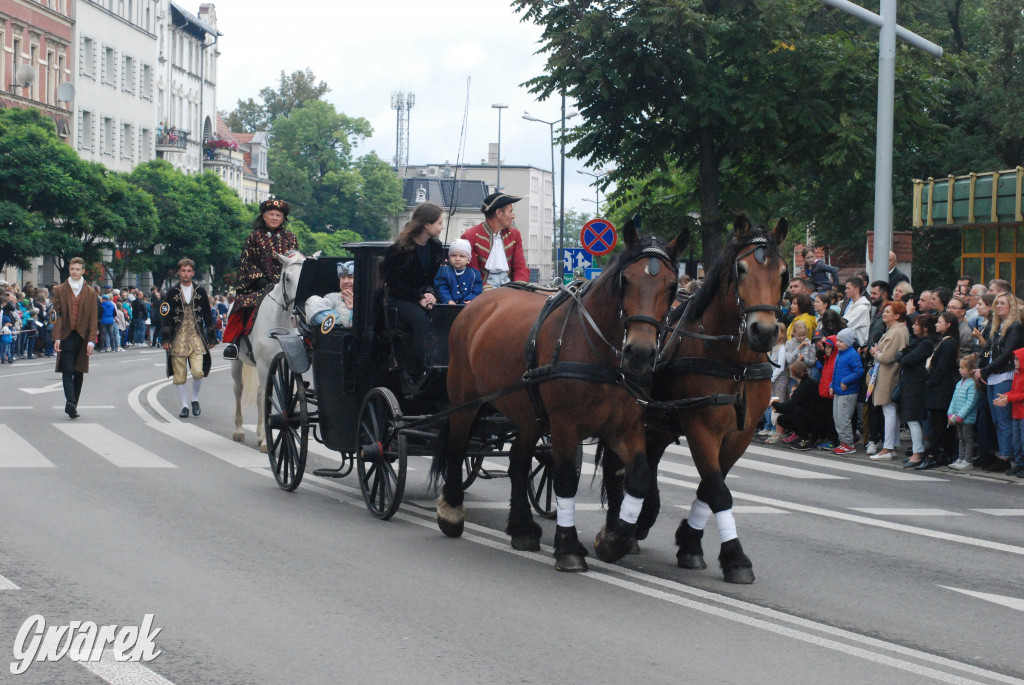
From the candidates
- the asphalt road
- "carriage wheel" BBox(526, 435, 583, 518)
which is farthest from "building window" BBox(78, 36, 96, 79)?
"carriage wheel" BBox(526, 435, 583, 518)

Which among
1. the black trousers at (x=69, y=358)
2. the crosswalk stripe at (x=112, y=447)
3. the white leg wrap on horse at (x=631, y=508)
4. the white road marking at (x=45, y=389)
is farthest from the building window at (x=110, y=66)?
the white leg wrap on horse at (x=631, y=508)

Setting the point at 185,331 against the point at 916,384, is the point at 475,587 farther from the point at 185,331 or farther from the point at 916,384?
the point at 185,331

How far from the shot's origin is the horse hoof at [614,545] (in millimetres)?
7848

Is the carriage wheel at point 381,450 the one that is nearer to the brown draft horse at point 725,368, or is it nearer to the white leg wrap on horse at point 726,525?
the brown draft horse at point 725,368

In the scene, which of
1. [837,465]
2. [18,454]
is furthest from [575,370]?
[837,465]

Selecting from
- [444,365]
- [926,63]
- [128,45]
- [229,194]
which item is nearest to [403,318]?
[444,365]

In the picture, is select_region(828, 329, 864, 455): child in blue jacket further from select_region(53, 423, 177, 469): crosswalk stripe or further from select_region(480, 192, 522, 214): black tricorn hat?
select_region(53, 423, 177, 469): crosswalk stripe

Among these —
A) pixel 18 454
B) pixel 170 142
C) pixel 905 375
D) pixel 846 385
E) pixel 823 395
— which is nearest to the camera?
pixel 18 454

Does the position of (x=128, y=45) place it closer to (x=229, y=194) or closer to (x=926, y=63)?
(x=229, y=194)

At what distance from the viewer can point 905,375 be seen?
15578mm

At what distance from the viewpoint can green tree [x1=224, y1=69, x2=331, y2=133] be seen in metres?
118

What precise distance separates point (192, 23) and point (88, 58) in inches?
879

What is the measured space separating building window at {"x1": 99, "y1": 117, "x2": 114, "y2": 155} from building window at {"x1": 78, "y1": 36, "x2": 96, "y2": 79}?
2.87 meters

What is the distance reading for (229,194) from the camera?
6838 centimetres
